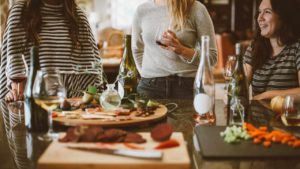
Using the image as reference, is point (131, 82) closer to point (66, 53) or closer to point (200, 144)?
point (66, 53)

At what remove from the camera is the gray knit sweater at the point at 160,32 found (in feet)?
7.06

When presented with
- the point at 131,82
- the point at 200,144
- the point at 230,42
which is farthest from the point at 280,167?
the point at 230,42

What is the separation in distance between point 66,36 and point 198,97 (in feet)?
2.93

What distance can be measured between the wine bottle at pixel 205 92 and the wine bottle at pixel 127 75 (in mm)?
355

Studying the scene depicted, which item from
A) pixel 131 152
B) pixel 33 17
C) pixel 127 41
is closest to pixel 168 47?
pixel 127 41

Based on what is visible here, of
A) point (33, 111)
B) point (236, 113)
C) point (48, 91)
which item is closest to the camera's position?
point (48, 91)

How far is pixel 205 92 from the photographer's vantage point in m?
1.65

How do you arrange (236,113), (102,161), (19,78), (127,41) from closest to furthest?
(102,161)
(236,113)
(19,78)
(127,41)

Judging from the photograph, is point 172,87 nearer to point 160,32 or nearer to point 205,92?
point 160,32

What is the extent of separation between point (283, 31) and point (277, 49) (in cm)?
10

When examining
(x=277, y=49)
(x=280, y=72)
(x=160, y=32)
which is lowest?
(x=280, y=72)

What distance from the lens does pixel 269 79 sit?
2.22 m

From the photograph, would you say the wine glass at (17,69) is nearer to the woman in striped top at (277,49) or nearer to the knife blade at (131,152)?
the knife blade at (131,152)

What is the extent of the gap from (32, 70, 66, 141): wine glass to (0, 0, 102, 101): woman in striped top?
0.67m
